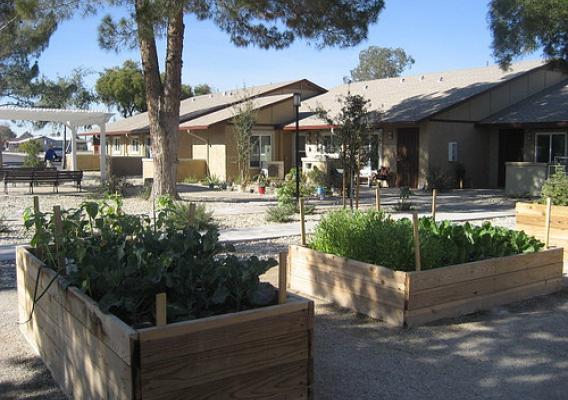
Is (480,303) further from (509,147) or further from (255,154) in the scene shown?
(255,154)

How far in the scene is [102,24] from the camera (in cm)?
1497

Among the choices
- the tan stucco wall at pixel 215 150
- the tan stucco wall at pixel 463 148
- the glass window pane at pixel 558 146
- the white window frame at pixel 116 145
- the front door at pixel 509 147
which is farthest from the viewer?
the white window frame at pixel 116 145

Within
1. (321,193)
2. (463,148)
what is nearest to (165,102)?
(321,193)

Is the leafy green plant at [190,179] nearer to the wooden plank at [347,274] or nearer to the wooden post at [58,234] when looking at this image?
the wooden plank at [347,274]

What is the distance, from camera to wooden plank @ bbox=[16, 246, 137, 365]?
334cm

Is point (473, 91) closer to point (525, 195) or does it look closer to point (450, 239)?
point (525, 195)

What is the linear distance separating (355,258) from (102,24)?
1099 centimetres

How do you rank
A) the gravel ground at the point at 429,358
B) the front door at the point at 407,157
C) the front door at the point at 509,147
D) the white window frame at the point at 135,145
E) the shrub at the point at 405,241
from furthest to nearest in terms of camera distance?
the white window frame at the point at 135,145 → the front door at the point at 509,147 → the front door at the point at 407,157 → the shrub at the point at 405,241 → the gravel ground at the point at 429,358

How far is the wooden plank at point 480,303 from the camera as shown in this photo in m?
5.70

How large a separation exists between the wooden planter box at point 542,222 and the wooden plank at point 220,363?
20.4ft

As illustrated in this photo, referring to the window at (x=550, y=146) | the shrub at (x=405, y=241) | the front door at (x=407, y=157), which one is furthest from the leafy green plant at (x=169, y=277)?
the window at (x=550, y=146)

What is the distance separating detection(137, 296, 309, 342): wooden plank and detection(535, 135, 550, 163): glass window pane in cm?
2050

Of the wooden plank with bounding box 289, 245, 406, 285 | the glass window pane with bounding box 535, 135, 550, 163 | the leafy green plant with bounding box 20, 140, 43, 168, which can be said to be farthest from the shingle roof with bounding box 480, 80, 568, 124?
the leafy green plant with bounding box 20, 140, 43, 168

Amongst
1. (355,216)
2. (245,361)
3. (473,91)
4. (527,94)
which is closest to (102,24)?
(355,216)
